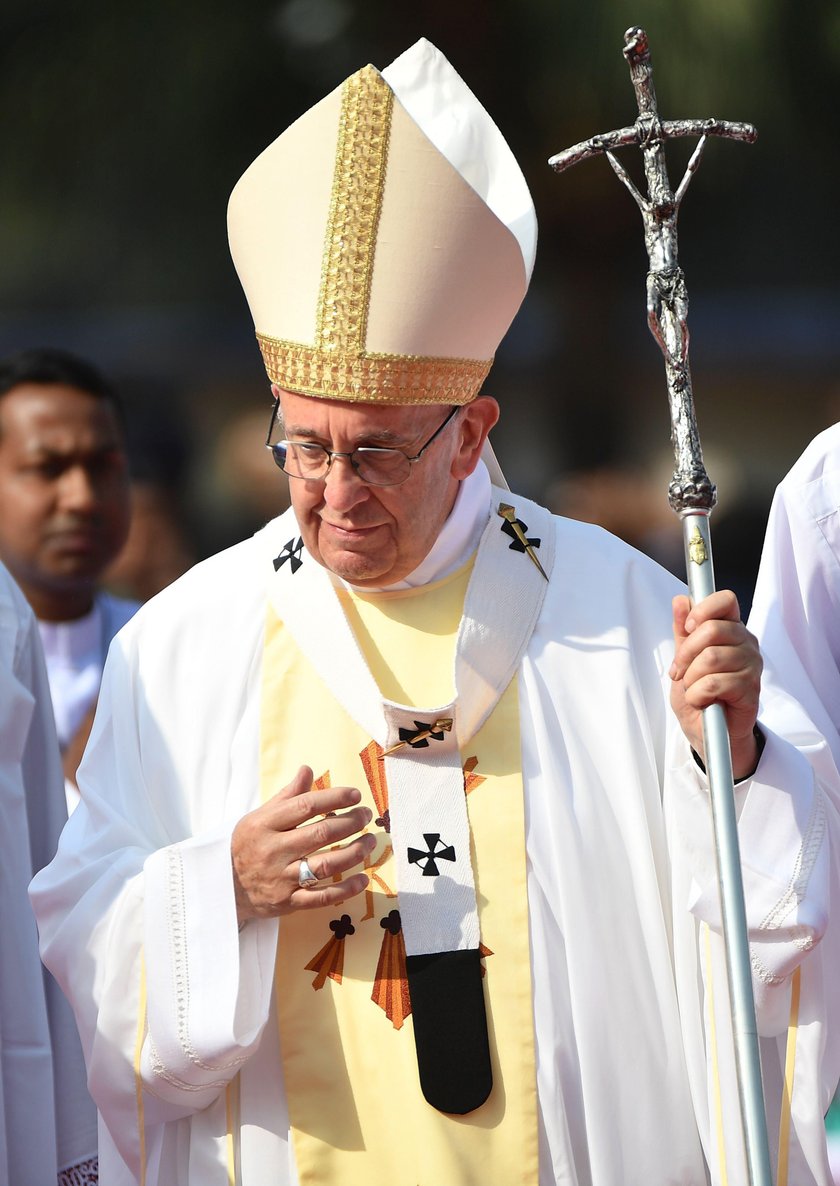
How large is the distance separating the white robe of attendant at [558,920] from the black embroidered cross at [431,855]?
180 millimetres

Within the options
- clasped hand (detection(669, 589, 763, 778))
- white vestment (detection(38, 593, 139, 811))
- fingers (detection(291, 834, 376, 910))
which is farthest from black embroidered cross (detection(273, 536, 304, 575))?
white vestment (detection(38, 593, 139, 811))

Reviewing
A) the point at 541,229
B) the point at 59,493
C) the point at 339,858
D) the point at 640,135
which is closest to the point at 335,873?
the point at 339,858

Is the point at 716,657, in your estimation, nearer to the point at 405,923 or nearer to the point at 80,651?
the point at 405,923

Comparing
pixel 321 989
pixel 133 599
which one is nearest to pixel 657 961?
pixel 321 989

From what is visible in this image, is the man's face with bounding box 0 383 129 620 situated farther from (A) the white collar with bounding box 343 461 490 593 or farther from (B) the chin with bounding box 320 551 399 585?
(B) the chin with bounding box 320 551 399 585

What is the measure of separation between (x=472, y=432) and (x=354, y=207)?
542 millimetres

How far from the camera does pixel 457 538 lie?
13.0ft

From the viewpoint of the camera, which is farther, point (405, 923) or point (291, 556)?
point (291, 556)

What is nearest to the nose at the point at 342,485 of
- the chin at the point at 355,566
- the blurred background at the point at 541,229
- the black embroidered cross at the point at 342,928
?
the chin at the point at 355,566

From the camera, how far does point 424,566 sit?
3.95 metres

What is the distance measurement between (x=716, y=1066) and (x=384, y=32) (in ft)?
17.9

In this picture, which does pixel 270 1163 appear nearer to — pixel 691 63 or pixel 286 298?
pixel 286 298

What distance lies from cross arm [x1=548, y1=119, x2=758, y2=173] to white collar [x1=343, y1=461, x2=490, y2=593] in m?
0.91

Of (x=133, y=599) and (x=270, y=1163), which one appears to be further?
(x=133, y=599)
